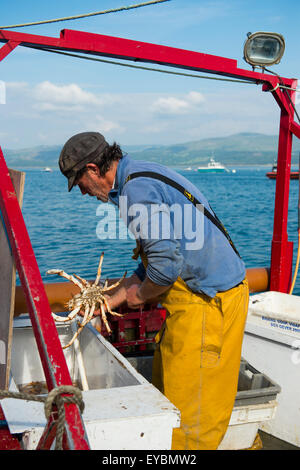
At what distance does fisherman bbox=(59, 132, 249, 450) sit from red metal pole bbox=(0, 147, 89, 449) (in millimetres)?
589

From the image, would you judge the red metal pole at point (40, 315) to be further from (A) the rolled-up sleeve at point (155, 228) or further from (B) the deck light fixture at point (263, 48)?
(B) the deck light fixture at point (263, 48)

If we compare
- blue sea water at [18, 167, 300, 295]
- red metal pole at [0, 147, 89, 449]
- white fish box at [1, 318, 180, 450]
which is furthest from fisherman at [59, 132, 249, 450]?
blue sea water at [18, 167, 300, 295]

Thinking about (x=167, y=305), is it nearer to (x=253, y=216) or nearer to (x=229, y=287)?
(x=229, y=287)

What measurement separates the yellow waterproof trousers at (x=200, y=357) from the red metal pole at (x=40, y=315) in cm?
112

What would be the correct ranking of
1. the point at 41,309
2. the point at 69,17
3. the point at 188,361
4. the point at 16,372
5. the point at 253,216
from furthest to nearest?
the point at 253,216 < the point at 16,372 < the point at 69,17 < the point at 188,361 < the point at 41,309

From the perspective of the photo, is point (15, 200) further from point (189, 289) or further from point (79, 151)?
point (189, 289)

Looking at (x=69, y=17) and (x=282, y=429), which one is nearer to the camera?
(x=69, y=17)

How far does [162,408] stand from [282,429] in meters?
2.43

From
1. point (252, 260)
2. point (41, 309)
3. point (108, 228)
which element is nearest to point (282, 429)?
point (41, 309)

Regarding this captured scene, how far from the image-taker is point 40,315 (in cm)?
187

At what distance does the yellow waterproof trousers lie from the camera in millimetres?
2920

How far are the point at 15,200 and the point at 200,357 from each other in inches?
57.1

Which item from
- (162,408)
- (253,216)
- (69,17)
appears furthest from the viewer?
(253,216)

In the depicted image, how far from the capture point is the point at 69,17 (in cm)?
365
